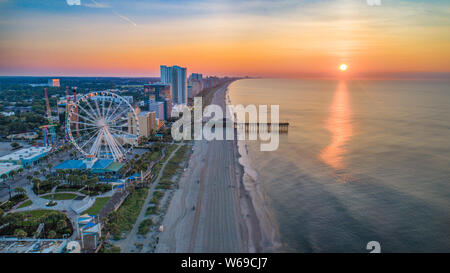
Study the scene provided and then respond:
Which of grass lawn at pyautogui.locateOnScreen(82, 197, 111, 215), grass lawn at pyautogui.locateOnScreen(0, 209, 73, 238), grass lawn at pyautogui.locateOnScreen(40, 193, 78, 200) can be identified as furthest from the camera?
grass lawn at pyautogui.locateOnScreen(40, 193, 78, 200)

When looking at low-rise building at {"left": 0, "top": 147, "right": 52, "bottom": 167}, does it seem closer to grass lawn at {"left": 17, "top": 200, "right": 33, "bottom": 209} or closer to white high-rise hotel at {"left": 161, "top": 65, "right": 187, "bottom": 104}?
grass lawn at {"left": 17, "top": 200, "right": 33, "bottom": 209}

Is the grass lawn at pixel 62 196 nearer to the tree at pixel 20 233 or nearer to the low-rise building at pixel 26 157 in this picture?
the tree at pixel 20 233

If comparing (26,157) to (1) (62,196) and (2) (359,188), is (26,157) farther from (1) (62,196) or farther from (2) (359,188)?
(2) (359,188)

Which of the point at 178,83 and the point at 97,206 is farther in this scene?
the point at 178,83

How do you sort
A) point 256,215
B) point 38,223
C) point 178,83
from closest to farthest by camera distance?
point 38,223
point 256,215
point 178,83

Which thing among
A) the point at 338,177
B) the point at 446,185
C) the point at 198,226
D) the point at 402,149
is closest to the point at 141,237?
the point at 198,226

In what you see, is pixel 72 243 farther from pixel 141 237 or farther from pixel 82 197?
pixel 82 197

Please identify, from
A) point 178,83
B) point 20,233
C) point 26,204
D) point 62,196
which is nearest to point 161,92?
point 178,83

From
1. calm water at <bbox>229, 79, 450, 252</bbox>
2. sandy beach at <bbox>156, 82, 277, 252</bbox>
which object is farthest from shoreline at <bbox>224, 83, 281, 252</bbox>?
calm water at <bbox>229, 79, 450, 252</bbox>
